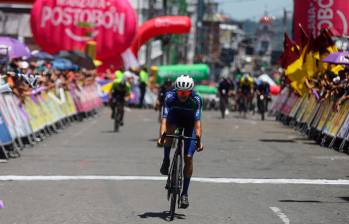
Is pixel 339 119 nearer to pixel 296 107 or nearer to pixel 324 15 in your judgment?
pixel 296 107

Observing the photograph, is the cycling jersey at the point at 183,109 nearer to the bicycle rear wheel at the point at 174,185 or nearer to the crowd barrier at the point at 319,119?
the bicycle rear wheel at the point at 174,185

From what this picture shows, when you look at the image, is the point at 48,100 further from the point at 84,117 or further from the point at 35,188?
the point at 35,188

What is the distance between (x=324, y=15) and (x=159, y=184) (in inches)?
856

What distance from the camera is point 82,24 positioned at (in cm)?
5403

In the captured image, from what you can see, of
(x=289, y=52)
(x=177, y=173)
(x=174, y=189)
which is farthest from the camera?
(x=289, y=52)

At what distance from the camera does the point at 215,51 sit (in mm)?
166875

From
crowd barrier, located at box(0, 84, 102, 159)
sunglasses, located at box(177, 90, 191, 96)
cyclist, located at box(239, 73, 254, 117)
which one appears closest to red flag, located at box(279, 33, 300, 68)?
cyclist, located at box(239, 73, 254, 117)

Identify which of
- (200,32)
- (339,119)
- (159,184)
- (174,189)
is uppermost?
(174,189)

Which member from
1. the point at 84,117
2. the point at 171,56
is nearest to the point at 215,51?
the point at 171,56

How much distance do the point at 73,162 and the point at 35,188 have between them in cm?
440

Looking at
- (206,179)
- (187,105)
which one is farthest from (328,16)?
(187,105)

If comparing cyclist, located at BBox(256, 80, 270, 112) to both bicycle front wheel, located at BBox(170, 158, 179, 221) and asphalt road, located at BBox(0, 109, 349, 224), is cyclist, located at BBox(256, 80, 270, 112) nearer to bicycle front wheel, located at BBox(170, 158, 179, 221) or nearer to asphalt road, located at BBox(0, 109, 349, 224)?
asphalt road, located at BBox(0, 109, 349, 224)

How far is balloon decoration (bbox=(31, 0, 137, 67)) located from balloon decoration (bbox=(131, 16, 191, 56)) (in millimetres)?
4987

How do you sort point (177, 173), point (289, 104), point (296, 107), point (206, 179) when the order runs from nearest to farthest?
point (177, 173) → point (206, 179) → point (296, 107) → point (289, 104)
